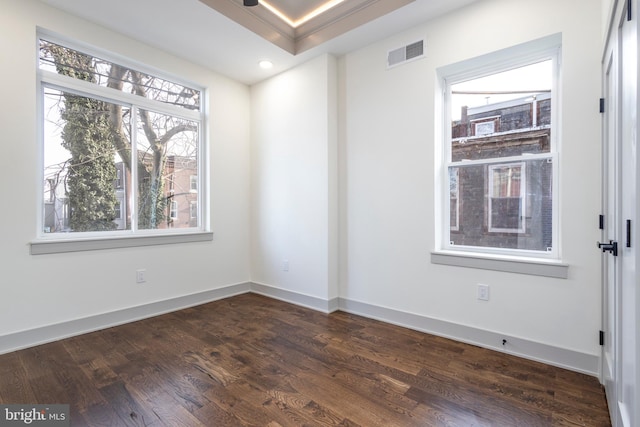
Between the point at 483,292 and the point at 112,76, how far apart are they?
3.99m

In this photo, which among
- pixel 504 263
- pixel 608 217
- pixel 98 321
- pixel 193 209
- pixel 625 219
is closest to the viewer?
pixel 625 219

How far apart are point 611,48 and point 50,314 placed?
4321 mm

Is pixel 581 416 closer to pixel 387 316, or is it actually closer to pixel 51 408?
pixel 387 316

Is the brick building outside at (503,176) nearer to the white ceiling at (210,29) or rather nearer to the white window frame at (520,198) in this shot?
the white window frame at (520,198)

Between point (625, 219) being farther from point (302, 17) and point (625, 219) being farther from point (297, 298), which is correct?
point (302, 17)

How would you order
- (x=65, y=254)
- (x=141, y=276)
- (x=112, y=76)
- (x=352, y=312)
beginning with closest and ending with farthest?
(x=65, y=254), (x=112, y=76), (x=141, y=276), (x=352, y=312)

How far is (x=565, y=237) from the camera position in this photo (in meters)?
2.13

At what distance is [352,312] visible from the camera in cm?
328

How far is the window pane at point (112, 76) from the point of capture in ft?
8.75

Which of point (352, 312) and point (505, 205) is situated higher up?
point (505, 205)

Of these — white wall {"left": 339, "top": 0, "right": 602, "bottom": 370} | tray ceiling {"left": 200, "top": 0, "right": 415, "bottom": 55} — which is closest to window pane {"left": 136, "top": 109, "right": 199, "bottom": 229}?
tray ceiling {"left": 200, "top": 0, "right": 415, "bottom": 55}

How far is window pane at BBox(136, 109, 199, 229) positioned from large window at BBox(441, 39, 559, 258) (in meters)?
2.91

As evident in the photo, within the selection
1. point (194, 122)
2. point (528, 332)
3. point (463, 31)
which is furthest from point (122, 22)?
point (528, 332)

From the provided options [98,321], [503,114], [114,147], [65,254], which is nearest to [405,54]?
[503,114]
